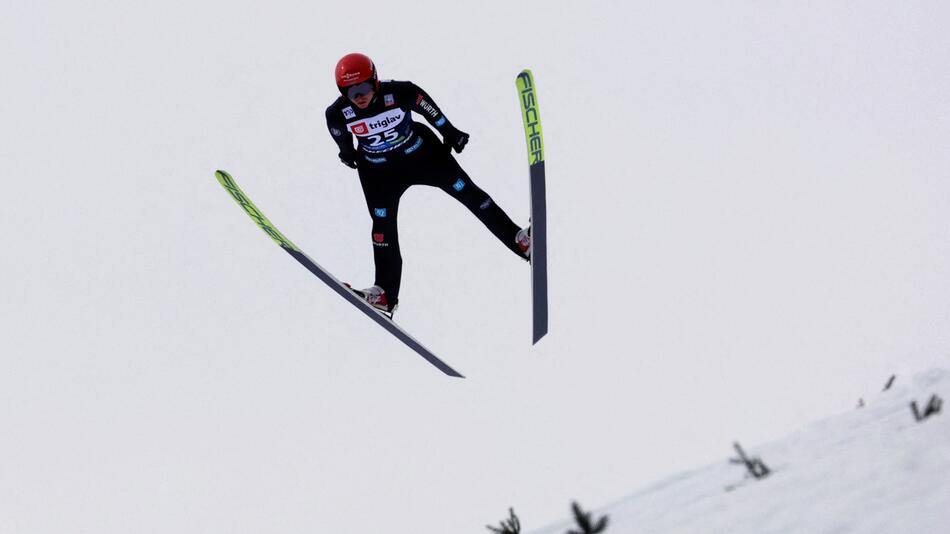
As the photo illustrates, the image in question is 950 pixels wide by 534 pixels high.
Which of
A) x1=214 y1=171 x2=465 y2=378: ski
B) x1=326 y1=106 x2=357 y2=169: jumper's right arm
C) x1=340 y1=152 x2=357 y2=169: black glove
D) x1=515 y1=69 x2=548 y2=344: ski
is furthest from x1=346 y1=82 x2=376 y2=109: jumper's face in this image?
x1=214 y1=171 x2=465 y2=378: ski

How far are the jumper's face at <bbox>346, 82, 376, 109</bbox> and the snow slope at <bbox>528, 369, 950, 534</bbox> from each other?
374 centimetres

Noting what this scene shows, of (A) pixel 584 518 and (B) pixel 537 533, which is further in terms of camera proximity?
(B) pixel 537 533

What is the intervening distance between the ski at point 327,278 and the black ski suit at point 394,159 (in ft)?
0.88

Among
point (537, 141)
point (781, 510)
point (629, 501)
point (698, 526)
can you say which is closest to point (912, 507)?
point (781, 510)

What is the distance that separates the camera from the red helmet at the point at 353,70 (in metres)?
6.49

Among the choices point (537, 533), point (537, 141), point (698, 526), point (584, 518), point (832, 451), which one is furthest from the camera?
point (537, 141)

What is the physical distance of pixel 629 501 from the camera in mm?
4238

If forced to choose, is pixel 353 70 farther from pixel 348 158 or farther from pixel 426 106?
pixel 348 158

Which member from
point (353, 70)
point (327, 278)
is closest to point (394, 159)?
point (353, 70)

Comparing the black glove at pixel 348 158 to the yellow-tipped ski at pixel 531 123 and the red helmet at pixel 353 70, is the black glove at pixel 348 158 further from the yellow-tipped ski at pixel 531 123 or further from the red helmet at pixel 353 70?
the yellow-tipped ski at pixel 531 123

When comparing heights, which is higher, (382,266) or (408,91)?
(408,91)

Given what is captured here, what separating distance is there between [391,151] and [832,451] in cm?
442

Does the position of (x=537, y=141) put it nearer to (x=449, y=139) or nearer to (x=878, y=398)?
(x=449, y=139)

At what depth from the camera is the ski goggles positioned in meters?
6.55
